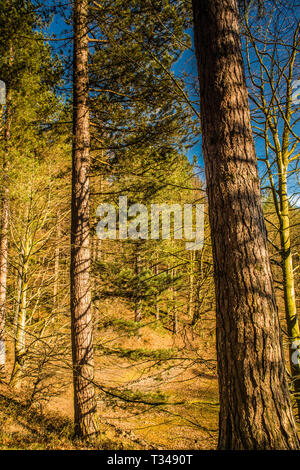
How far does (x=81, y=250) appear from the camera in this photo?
436cm

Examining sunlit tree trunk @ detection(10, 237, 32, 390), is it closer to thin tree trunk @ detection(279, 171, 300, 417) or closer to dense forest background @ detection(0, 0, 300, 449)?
dense forest background @ detection(0, 0, 300, 449)

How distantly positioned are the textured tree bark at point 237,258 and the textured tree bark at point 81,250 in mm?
3114

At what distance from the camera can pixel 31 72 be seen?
19.4 ft

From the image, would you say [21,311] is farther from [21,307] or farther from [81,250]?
[81,250]

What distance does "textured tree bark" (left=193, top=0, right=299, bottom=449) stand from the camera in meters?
1.44

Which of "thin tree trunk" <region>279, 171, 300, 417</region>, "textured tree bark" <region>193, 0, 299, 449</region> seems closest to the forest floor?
"textured tree bark" <region>193, 0, 299, 449</region>

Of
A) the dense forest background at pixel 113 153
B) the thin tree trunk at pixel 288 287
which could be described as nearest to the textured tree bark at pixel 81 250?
the dense forest background at pixel 113 153

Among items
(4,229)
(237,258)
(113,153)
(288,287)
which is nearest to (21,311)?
(4,229)

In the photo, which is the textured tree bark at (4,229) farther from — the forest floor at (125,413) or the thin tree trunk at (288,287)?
the thin tree trunk at (288,287)

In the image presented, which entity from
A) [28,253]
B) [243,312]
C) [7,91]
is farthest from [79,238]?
[7,91]

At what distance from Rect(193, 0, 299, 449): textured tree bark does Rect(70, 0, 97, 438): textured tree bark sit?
3114 millimetres

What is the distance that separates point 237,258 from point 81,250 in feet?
11.0

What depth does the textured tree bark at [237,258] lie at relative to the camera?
1.44m
